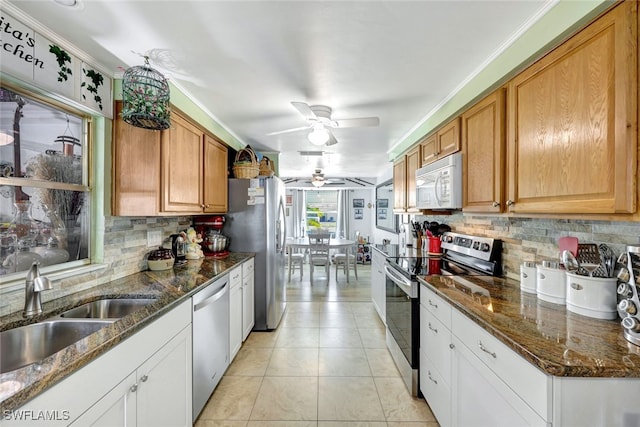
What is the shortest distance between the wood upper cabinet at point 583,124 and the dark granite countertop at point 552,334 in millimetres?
460

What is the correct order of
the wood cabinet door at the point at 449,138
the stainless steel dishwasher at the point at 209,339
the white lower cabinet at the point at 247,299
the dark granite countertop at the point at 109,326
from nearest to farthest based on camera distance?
1. the dark granite countertop at the point at 109,326
2. the stainless steel dishwasher at the point at 209,339
3. the wood cabinet door at the point at 449,138
4. the white lower cabinet at the point at 247,299

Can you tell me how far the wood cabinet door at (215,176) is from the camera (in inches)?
106

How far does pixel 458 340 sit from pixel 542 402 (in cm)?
54

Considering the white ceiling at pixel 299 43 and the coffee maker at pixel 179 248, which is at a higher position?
the white ceiling at pixel 299 43

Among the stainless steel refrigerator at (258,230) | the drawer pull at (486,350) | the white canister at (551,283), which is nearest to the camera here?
the drawer pull at (486,350)

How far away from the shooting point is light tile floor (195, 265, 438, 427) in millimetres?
1842

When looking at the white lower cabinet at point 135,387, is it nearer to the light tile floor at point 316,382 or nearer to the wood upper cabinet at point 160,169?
the light tile floor at point 316,382

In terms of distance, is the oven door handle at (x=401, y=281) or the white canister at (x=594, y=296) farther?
the oven door handle at (x=401, y=281)

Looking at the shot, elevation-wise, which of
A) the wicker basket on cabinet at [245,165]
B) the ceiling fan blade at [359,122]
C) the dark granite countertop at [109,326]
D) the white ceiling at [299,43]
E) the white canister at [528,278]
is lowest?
the dark granite countertop at [109,326]

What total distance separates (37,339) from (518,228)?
2708mm

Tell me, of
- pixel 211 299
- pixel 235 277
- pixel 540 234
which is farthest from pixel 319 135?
pixel 540 234

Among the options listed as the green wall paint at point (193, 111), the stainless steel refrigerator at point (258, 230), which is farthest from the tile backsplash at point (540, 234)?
the green wall paint at point (193, 111)

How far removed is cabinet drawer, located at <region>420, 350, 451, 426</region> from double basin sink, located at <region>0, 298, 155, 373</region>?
69.2 inches

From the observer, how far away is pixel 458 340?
1424 millimetres
